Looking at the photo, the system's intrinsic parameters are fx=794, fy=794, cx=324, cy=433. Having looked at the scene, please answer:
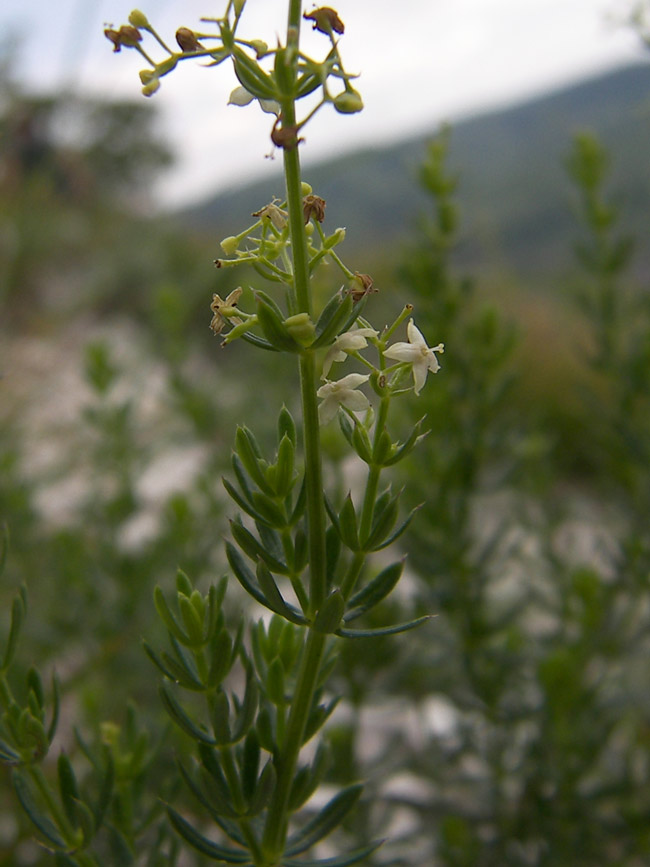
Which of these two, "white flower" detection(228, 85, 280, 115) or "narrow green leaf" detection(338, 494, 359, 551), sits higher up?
"white flower" detection(228, 85, 280, 115)

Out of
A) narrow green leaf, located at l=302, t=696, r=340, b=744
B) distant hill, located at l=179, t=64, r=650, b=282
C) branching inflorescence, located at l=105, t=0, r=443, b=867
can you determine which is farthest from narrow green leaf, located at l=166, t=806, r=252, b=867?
distant hill, located at l=179, t=64, r=650, b=282

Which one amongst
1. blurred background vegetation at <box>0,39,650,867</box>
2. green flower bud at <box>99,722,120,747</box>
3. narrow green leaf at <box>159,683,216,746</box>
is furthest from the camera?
blurred background vegetation at <box>0,39,650,867</box>

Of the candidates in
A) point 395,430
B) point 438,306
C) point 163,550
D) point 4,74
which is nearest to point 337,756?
point 395,430

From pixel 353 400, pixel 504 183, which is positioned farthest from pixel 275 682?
pixel 504 183

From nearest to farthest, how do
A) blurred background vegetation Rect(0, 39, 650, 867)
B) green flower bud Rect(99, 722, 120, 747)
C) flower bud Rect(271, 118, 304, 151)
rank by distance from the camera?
flower bud Rect(271, 118, 304, 151), green flower bud Rect(99, 722, 120, 747), blurred background vegetation Rect(0, 39, 650, 867)

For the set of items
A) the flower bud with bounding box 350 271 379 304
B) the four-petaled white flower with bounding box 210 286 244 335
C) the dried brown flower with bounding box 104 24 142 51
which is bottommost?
the four-petaled white flower with bounding box 210 286 244 335

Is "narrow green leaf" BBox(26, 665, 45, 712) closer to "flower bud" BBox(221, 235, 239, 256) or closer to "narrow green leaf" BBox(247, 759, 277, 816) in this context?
"narrow green leaf" BBox(247, 759, 277, 816)

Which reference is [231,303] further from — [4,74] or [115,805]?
[4,74]

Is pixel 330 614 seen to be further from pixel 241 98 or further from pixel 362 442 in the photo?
pixel 241 98

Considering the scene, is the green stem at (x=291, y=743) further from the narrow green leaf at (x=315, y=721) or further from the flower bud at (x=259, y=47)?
the flower bud at (x=259, y=47)
